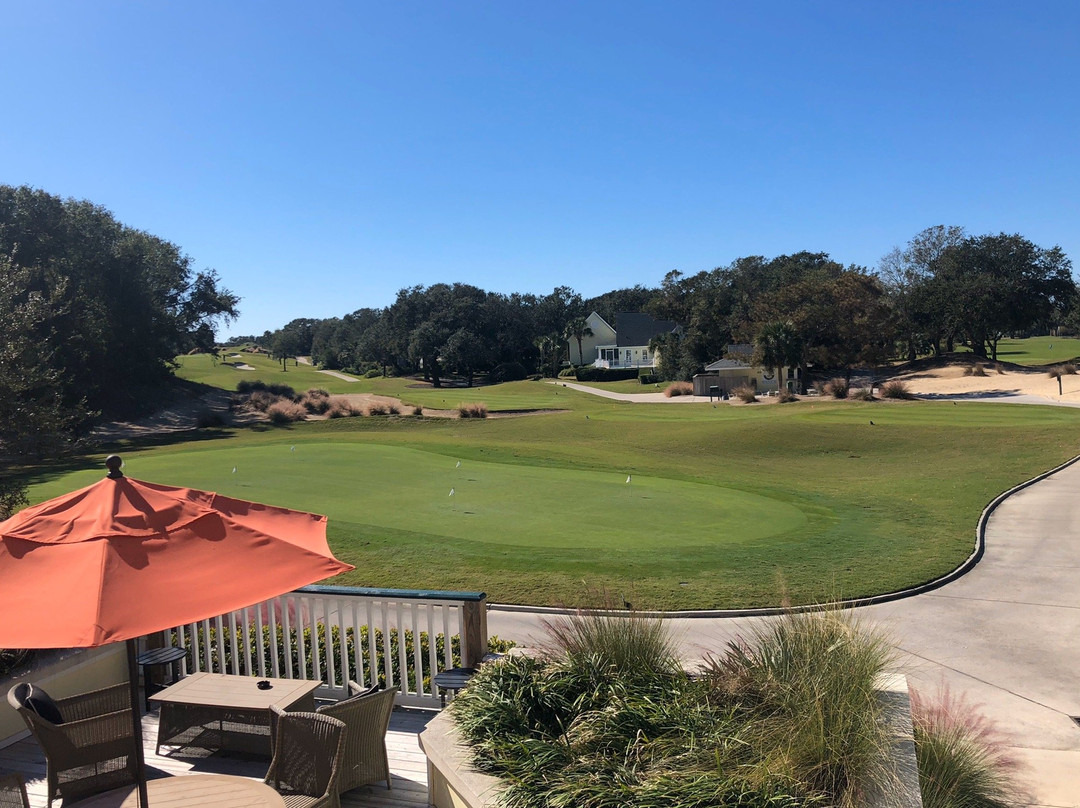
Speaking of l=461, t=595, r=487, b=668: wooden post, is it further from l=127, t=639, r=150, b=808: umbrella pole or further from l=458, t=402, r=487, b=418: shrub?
l=458, t=402, r=487, b=418: shrub

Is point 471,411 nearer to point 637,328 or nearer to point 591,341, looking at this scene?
point 637,328

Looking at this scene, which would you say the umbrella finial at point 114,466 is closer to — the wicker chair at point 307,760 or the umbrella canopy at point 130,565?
the umbrella canopy at point 130,565

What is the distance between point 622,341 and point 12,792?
309ft

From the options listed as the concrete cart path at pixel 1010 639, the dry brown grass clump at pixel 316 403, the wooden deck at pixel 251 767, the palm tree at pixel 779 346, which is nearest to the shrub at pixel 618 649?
the concrete cart path at pixel 1010 639

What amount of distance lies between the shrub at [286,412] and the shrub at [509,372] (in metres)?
47.7

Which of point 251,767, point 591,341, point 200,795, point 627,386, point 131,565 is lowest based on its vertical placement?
point 251,767

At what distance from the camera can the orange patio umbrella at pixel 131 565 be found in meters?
3.51

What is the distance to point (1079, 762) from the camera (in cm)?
666

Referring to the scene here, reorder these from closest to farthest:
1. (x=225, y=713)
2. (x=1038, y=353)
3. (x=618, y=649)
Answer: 1. (x=618, y=649)
2. (x=225, y=713)
3. (x=1038, y=353)

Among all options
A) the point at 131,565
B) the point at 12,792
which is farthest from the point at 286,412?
the point at 131,565

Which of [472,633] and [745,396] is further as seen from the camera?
[745,396]

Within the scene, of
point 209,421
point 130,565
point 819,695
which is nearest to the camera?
point 130,565

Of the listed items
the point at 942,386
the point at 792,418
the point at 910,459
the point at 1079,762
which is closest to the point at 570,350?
the point at 942,386

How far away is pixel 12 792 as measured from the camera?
460 centimetres
